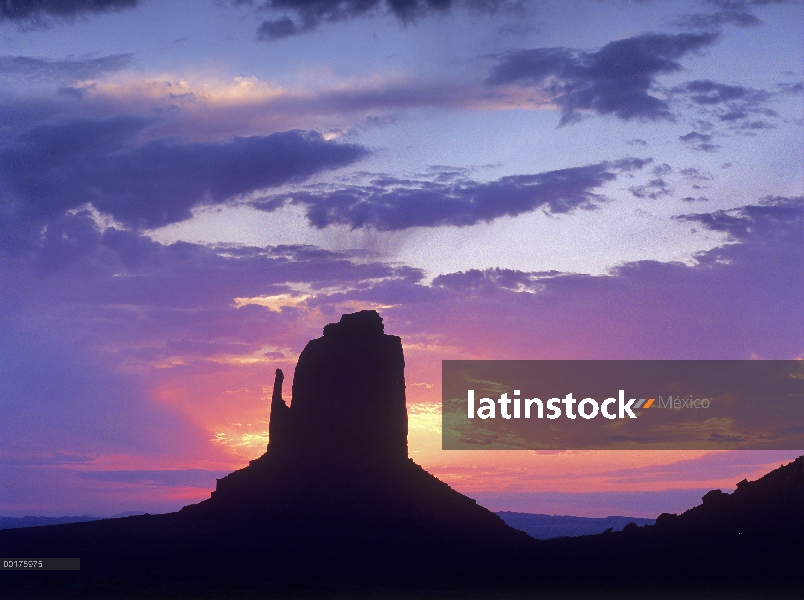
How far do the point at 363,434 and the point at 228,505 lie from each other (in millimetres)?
17631

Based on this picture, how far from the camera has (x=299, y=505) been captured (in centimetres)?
10325

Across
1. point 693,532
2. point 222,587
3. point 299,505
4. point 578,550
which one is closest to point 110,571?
point 222,587

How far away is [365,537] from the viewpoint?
98.9m

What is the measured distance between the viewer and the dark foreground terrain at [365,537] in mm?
74000
